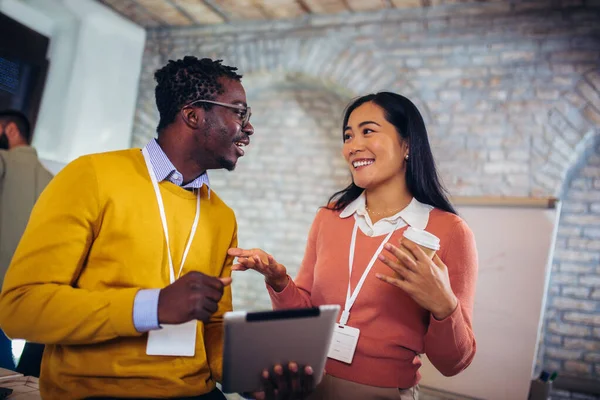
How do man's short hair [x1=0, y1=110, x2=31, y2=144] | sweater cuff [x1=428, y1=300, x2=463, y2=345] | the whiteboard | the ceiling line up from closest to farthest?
1. sweater cuff [x1=428, y1=300, x2=463, y2=345]
2. the whiteboard
3. man's short hair [x1=0, y1=110, x2=31, y2=144]
4. the ceiling

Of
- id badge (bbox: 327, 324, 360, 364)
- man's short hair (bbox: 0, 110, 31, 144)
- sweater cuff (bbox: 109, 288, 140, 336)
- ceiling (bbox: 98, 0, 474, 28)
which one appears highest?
ceiling (bbox: 98, 0, 474, 28)

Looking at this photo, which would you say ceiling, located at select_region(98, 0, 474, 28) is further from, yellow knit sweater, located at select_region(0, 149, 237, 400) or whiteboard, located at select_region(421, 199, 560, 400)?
yellow knit sweater, located at select_region(0, 149, 237, 400)

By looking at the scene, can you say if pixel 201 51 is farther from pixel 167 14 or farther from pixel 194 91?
pixel 194 91

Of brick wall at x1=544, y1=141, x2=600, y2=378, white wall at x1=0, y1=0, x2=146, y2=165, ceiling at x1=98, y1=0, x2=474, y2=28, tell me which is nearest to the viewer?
brick wall at x1=544, y1=141, x2=600, y2=378

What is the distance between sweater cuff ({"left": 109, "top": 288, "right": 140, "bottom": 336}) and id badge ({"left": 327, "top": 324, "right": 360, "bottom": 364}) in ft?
2.34

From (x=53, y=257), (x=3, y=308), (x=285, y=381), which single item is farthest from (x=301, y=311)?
(x=3, y=308)

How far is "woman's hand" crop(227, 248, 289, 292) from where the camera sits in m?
1.54

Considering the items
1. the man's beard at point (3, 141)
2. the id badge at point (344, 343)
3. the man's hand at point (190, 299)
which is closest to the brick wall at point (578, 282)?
the id badge at point (344, 343)

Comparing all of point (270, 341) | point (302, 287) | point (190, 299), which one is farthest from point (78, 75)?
point (270, 341)

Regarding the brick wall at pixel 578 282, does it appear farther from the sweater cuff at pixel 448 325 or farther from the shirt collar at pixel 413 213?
the sweater cuff at pixel 448 325

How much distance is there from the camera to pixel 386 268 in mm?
1662

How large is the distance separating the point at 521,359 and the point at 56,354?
3.10 metres

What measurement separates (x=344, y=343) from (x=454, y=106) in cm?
281

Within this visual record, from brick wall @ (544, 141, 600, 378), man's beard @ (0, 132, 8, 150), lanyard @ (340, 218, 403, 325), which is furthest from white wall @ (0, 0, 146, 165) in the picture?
brick wall @ (544, 141, 600, 378)
